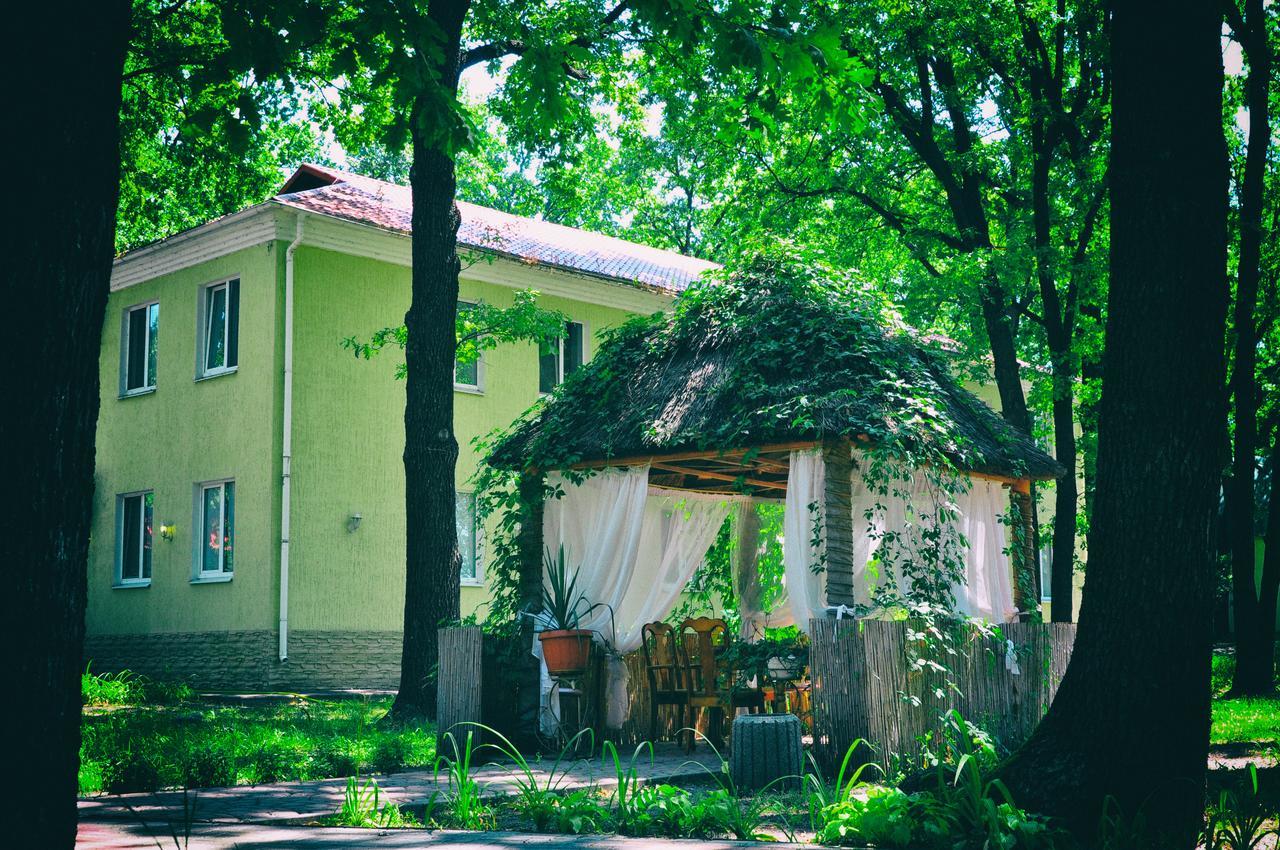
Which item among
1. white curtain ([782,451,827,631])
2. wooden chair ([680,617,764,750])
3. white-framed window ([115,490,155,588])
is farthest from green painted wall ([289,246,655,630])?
white curtain ([782,451,827,631])

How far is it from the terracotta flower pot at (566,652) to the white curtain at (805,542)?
1962 mm

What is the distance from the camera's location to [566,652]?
12055 mm

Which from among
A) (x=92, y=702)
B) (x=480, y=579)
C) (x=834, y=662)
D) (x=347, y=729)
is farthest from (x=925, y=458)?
(x=480, y=579)

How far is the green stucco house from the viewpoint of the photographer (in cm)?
2027

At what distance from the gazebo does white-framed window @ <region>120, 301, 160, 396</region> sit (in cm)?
1164

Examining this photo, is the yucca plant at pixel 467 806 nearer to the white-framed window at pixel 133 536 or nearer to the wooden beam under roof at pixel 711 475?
the wooden beam under roof at pixel 711 475

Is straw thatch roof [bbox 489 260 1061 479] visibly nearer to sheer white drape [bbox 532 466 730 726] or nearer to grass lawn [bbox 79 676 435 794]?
sheer white drape [bbox 532 466 730 726]

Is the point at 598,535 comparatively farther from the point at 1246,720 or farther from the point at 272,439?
the point at 272,439

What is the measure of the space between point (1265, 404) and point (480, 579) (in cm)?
→ 1357

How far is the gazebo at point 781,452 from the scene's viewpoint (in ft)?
37.8

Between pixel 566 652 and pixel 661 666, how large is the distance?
3.28ft

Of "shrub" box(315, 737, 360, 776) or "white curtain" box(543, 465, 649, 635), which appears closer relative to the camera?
"shrub" box(315, 737, 360, 776)

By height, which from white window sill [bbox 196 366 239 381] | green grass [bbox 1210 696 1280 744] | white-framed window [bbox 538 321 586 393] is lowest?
green grass [bbox 1210 696 1280 744]

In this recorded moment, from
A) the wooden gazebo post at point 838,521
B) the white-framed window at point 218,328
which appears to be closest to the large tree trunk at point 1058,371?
the wooden gazebo post at point 838,521
